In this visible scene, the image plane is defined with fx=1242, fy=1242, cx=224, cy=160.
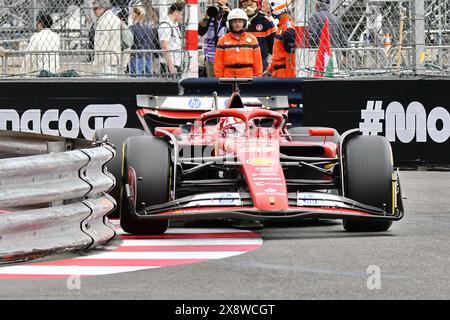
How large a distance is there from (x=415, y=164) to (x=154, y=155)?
23.3 feet

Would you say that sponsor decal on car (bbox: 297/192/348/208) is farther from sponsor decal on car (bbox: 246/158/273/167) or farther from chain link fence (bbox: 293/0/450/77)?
chain link fence (bbox: 293/0/450/77)

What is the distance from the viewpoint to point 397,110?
1541 centimetres

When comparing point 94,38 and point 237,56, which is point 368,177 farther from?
point 94,38

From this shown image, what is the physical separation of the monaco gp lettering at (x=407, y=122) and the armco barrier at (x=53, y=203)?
7578mm

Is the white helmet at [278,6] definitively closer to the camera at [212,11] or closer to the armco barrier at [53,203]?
the camera at [212,11]

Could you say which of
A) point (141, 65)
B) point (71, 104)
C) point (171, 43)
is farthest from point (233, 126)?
point (71, 104)

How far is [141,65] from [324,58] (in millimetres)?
2352

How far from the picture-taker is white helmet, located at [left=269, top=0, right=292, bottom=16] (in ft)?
55.7

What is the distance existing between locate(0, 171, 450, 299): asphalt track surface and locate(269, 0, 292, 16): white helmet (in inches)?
321

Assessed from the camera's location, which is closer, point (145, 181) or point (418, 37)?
point (145, 181)

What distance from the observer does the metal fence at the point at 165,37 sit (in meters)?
15.4

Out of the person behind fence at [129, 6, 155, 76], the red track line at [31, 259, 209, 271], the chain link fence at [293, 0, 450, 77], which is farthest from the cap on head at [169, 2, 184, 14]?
the red track line at [31, 259, 209, 271]
